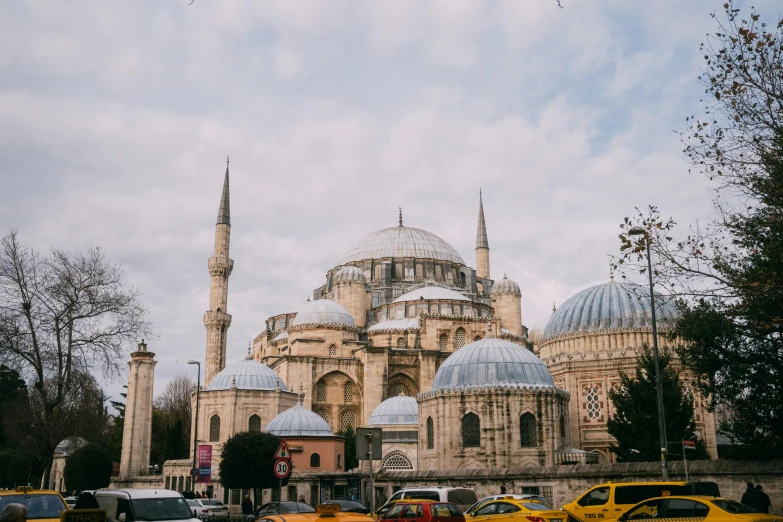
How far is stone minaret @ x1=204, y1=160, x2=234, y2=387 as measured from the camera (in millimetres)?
56406

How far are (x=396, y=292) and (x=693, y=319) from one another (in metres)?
41.5

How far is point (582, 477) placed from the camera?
67.4 feet

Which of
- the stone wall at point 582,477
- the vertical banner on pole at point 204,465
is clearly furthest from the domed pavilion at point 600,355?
the vertical banner on pole at point 204,465

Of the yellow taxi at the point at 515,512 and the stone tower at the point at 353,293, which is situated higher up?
the stone tower at the point at 353,293

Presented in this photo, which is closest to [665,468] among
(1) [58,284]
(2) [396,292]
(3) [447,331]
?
(1) [58,284]

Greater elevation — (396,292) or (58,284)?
(396,292)

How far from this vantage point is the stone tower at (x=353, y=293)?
56.1 metres

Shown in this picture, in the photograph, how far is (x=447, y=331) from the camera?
5134 centimetres

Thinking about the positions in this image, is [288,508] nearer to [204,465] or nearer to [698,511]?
[698,511]

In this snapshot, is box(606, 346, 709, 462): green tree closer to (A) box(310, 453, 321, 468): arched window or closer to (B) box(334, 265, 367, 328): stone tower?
(A) box(310, 453, 321, 468): arched window

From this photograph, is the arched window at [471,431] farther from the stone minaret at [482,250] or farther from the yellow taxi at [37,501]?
the stone minaret at [482,250]

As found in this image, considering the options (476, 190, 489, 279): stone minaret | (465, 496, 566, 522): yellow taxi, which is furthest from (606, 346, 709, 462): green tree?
(476, 190, 489, 279): stone minaret

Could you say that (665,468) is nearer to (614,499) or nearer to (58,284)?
(614,499)

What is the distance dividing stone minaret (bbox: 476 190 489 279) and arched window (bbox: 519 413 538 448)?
41716mm
